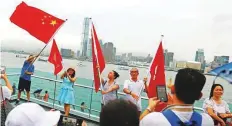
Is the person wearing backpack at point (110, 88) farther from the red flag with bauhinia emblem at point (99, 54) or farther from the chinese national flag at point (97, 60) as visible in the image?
the red flag with bauhinia emblem at point (99, 54)

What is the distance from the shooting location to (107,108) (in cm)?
168

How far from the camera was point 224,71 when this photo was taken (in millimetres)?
3736

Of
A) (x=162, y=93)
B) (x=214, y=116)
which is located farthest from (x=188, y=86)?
(x=214, y=116)

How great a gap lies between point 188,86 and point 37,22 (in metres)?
4.33

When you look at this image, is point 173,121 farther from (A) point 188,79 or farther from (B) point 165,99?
(B) point 165,99

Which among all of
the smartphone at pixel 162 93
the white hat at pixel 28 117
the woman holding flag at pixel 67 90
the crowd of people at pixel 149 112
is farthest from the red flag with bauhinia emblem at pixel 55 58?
the white hat at pixel 28 117

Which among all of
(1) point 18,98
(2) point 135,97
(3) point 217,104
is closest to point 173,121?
(3) point 217,104

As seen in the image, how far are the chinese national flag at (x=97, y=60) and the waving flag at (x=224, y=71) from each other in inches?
95.3

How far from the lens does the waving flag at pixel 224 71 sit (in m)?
3.70

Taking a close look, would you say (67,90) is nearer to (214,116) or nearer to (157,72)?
(157,72)

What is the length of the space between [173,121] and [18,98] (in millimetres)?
6145

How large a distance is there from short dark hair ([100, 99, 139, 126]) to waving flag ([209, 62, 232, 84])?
2351 millimetres

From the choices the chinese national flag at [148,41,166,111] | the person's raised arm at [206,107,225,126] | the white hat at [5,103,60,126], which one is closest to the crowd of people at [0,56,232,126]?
the white hat at [5,103,60,126]

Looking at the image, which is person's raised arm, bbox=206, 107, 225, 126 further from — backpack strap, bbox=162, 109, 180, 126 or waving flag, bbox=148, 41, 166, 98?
backpack strap, bbox=162, 109, 180, 126
